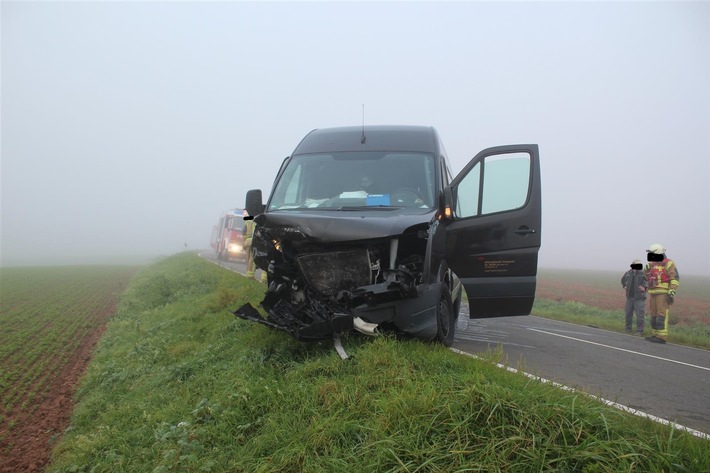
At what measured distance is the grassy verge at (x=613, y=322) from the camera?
9727 mm

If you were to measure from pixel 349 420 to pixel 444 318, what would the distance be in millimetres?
2107

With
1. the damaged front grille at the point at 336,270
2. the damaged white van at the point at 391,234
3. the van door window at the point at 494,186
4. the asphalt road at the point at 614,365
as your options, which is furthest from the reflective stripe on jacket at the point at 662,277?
the damaged front grille at the point at 336,270

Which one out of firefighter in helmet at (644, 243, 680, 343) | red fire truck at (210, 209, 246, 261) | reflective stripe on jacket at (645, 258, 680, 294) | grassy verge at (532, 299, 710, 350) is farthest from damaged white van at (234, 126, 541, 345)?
red fire truck at (210, 209, 246, 261)

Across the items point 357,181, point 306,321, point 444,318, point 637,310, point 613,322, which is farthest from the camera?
point 613,322

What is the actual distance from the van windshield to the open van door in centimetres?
46

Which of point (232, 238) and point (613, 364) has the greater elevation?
point (232, 238)

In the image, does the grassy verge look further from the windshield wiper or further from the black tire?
the windshield wiper

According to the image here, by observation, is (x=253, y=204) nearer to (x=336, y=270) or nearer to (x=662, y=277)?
(x=336, y=270)

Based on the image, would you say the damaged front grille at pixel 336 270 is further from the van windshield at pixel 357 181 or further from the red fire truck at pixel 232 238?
the red fire truck at pixel 232 238

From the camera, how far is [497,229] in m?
5.22

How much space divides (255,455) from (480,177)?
146 inches

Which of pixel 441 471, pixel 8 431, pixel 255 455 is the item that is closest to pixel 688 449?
pixel 441 471

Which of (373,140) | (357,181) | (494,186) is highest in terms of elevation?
(373,140)

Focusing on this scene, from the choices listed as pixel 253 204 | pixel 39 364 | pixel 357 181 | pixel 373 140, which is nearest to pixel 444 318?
pixel 357 181
